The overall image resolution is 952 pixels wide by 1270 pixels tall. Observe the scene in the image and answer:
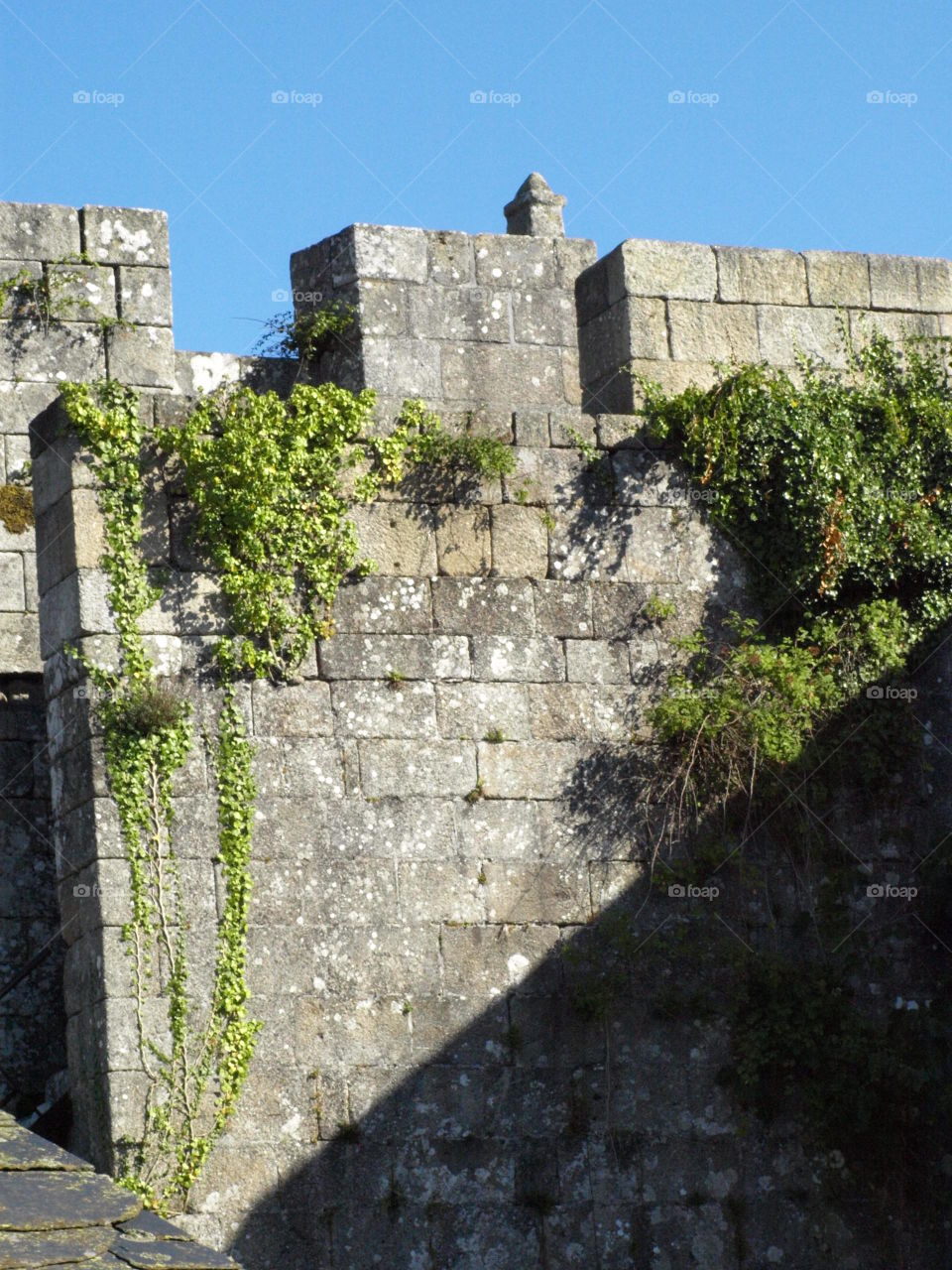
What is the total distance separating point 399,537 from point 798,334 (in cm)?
230

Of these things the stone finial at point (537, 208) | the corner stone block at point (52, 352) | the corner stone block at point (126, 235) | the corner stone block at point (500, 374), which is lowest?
the corner stone block at point (500, 374)

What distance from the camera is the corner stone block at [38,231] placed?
9680 mm

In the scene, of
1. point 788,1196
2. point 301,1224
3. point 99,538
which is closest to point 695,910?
point 788,1196

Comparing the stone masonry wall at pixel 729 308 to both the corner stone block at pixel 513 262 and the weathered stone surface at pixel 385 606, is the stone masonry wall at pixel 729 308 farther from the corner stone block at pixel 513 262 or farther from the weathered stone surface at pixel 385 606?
the weathered stone surface at pixel 385 606

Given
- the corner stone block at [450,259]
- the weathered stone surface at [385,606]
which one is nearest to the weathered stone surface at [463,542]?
the weathered stone surface at [385,606]

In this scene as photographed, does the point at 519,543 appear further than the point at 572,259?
No

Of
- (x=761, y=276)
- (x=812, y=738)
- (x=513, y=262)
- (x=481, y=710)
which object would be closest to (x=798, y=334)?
(x=761, y=276)

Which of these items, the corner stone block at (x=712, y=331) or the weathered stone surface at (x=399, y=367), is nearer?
the weathered stone surface at (x=399, y=367)

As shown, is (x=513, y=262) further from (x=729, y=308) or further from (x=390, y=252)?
(x=729, y=308)

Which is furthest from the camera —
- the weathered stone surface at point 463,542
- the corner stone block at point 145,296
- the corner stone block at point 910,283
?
the corner stone block at point 145,296

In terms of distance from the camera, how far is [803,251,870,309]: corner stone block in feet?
31.2

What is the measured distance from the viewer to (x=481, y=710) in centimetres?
827

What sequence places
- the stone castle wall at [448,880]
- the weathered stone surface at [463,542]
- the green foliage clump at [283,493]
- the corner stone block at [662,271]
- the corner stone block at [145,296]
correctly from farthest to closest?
the corner stone block at [145,296] → the corner stone block at [662,271] → the weathered stone surface at [463,542] → the green foliage clump at [283,493] → the stone castle wall at [448,880]

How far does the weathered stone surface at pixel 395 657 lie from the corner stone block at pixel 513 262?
73.5 inches
